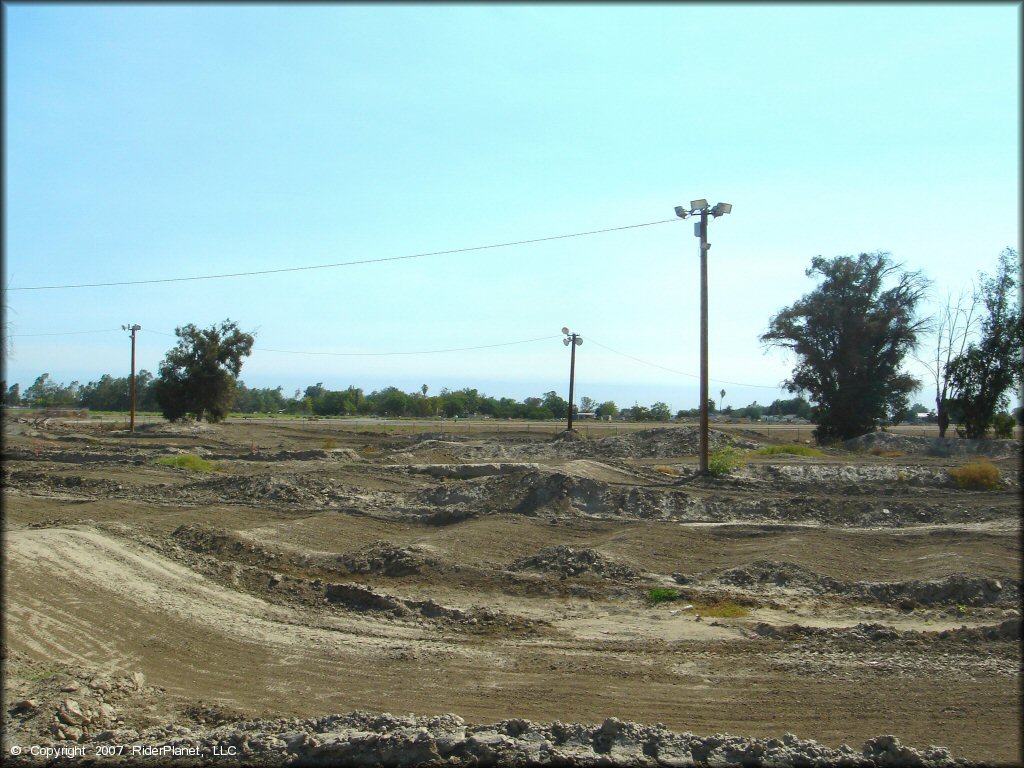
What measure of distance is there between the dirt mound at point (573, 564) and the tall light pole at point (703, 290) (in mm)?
9900

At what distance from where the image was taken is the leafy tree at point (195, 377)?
5572 cm

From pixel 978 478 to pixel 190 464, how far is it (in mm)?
27587

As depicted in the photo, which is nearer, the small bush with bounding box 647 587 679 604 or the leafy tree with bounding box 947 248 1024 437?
the small bush with bounding box 647 587 679 604

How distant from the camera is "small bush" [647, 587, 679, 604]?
11.6 m

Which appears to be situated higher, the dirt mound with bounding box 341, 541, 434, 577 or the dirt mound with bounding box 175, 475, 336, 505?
the dirt mound with bounding box 175, 475, 336, 505

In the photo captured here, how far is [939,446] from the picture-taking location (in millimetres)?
34875

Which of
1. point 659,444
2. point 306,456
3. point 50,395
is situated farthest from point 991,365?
point 50,395

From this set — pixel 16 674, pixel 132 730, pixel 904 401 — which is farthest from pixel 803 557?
pixel 904 401

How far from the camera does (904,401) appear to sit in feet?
149

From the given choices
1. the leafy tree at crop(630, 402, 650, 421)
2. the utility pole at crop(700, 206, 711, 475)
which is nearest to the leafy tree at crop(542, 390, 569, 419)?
the leafy tree at crop(630, 402, 650, 421)

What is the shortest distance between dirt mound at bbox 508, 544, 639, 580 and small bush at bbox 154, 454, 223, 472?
738 inches

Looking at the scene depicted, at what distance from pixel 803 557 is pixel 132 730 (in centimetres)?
1075

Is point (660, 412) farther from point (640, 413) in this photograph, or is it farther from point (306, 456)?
point (306, 456)

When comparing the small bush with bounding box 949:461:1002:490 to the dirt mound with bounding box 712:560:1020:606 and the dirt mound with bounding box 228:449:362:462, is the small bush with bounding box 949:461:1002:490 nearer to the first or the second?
the dirt mound with bounding box 712:560:1020:606
